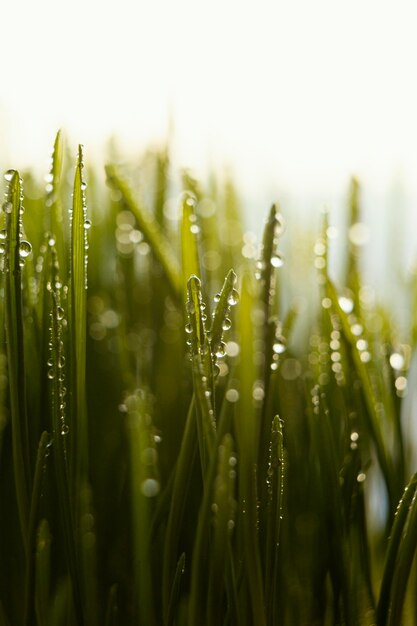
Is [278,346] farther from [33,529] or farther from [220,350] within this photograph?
[33,529]

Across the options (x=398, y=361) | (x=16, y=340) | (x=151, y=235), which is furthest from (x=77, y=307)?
(x=398, y=361)

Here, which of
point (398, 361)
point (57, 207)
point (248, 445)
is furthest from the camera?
point (398, 361)

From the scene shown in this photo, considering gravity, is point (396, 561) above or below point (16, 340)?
below

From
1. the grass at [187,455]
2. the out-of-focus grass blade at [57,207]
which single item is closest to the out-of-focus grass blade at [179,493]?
the grass at [187,455]

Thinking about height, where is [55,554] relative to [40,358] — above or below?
below

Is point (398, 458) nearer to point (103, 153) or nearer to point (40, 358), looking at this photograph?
point (40, 358)

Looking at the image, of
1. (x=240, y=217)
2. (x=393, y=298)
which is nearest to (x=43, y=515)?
(x=240, y=217)

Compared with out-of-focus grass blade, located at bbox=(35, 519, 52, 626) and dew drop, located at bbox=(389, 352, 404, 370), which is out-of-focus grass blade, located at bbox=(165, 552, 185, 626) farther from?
dew drop, located at bbox=(389, 352, 404, 370)
